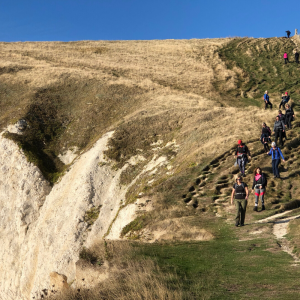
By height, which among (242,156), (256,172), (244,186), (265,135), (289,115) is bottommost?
(244,186)

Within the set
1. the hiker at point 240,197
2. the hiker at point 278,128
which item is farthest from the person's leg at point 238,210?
the hiker at point 278,128

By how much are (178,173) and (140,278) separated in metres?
14.8

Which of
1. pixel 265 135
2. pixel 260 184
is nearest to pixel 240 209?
pixel 260 184

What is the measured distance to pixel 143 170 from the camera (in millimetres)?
28438

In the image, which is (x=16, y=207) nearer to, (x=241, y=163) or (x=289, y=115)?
(x=241, y=163)

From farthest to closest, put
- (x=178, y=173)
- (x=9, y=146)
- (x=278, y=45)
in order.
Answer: (x=278, y=45), (x=9, y=146), (x=178, y=173)

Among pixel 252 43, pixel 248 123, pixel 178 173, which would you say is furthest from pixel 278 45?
pixel 178 173

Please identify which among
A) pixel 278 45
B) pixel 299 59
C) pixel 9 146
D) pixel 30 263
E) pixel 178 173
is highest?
pixel 278 45

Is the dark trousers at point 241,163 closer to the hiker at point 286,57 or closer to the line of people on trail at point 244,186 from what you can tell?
the line of people on trail at point 244,186

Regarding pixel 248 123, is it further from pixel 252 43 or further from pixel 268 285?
pixel 252 43

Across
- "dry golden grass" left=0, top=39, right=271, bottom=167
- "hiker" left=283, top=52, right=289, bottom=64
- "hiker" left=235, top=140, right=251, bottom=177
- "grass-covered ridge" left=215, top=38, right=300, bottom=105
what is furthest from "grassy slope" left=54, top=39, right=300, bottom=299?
"hiker" left=283, top=52, right=289, bottom=64

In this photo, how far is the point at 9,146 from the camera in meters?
36.4

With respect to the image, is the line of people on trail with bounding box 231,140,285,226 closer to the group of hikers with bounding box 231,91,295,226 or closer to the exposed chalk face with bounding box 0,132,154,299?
the group of hikers with bounding box 231,91,295,226

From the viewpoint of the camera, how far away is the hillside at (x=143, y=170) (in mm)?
10172
